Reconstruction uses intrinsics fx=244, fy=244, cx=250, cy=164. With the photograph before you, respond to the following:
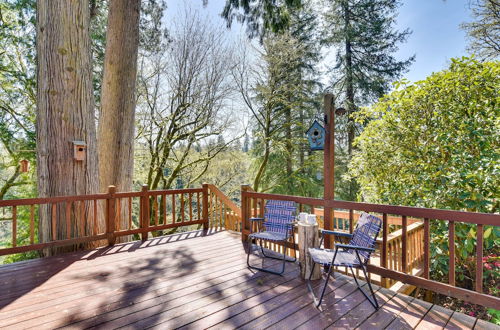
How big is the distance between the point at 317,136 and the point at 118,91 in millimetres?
4061

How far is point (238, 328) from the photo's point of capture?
205cm

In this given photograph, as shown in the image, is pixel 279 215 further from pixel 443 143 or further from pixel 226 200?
pixel 443 143

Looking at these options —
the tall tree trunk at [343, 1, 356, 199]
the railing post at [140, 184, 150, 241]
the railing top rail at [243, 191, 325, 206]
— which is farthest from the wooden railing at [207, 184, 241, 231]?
the tall tree trunk at [343, 1, 356, 199]

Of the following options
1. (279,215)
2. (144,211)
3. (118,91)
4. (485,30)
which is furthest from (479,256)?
(485,30)

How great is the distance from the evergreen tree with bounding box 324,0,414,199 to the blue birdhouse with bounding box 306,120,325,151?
718 cm

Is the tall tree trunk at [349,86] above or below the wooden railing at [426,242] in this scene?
above

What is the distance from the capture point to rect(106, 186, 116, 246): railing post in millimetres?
4109

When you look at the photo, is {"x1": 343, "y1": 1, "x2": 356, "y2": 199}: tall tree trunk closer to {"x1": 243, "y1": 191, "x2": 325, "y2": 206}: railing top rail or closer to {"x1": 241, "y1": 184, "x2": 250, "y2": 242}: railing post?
{"x1": 241, "y1": 184, "x2": 250, "y2": 242}: railing post

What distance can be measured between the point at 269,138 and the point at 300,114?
2.09m

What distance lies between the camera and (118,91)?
491 centimetres

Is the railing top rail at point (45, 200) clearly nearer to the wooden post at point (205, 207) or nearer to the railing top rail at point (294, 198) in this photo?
the wooden post at point (205, 207)

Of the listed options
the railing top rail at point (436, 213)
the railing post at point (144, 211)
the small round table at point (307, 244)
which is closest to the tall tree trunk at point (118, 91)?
the railing post at point (144, 211)

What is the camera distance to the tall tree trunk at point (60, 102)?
3.83 m

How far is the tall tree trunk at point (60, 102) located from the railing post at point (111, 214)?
33 centimetres
